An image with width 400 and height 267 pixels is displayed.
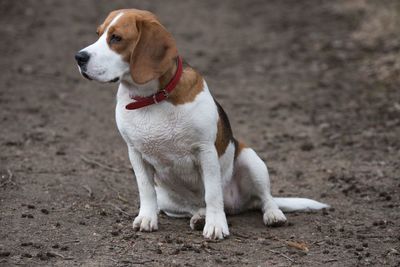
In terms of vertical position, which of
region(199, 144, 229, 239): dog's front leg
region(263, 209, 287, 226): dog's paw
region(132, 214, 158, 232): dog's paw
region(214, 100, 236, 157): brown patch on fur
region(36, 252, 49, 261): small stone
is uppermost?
region(214, 100, 236, 157): brown patch on fur

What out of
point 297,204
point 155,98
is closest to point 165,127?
point 155,98

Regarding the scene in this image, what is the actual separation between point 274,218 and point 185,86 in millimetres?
1168

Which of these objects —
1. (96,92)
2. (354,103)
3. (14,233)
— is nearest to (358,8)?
(354,103)

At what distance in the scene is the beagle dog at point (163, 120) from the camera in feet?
15.5

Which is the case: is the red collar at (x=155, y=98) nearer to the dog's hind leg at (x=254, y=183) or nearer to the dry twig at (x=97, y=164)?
the dog's hind leg at (x=254, y=183)

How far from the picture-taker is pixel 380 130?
26.3 ft

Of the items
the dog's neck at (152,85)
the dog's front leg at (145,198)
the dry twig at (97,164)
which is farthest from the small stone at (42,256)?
the dry twig at (97,164)

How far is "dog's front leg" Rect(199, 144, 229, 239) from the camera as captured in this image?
500 cm

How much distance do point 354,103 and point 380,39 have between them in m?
2.93

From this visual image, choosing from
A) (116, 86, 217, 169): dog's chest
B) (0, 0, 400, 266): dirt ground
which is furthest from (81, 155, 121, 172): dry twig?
(116, 86, 217, 169): dog's chest

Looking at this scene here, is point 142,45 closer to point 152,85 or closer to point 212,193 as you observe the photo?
point 152,85

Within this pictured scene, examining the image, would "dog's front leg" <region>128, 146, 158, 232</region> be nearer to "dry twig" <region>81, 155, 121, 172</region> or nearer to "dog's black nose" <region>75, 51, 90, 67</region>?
"dog's black nose" <region>75, 51, 90, 67</region>

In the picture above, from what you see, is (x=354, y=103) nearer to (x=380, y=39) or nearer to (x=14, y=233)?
(x=380, y=39)

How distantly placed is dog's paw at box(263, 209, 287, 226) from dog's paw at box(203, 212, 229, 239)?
0.44 meters
